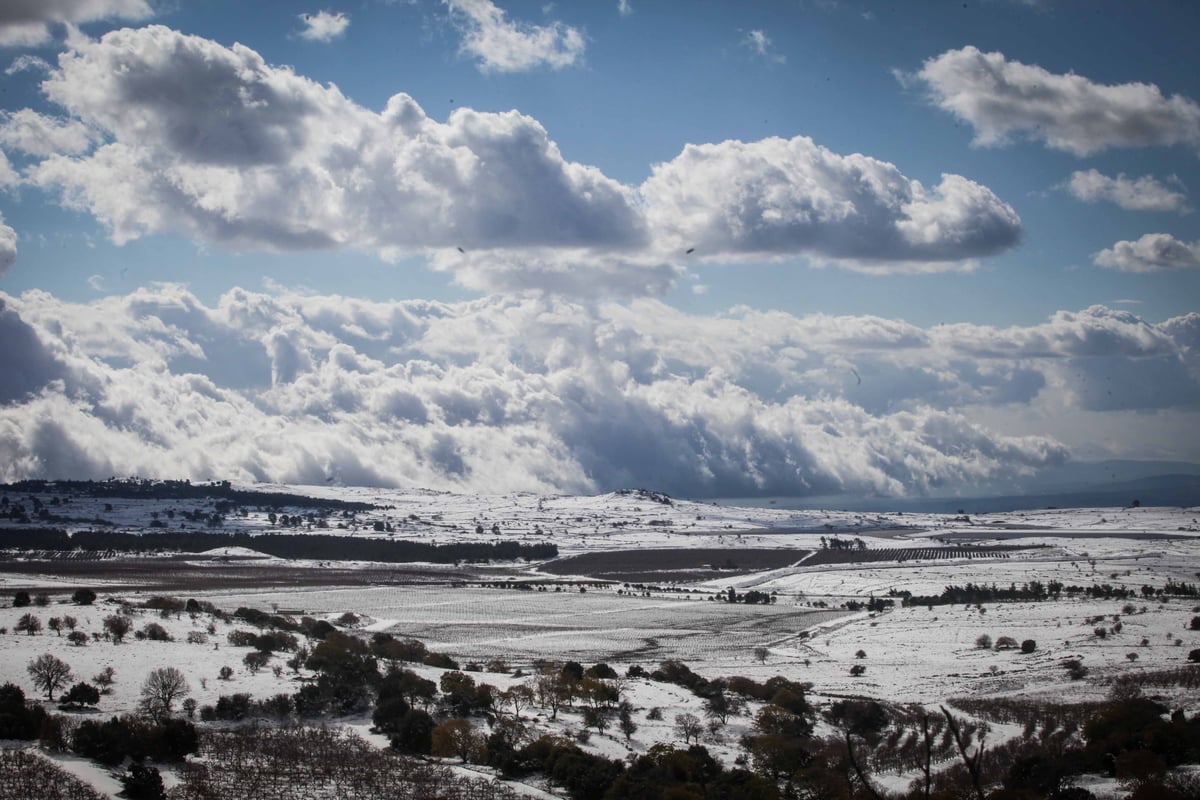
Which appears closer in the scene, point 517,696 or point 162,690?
point 162,690

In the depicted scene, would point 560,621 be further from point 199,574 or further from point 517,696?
point 199,574

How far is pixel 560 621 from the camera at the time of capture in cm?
10725

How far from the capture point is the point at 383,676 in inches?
2343

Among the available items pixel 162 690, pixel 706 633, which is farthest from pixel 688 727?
pixel 706 633

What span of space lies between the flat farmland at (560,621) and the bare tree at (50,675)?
31686 millimetres

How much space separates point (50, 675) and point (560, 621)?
6045cm

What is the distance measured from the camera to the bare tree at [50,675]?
172 ft

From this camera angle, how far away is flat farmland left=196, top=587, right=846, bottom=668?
85625 mm

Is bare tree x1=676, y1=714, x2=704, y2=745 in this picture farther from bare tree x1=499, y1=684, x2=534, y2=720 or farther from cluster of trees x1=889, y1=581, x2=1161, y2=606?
cluster of trees x1=889, y1=581, x2=1161, y2=606

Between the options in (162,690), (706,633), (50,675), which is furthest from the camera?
(706,633)

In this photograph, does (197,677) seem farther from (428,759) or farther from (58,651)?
(428,759)

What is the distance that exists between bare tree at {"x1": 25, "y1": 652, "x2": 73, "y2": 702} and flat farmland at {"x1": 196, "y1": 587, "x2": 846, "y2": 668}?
3169 centimetres

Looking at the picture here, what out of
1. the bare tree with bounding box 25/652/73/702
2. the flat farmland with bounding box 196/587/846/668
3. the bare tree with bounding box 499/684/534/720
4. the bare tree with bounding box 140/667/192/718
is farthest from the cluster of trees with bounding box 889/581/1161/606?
the bare tree with bounding box 25/652/73/702

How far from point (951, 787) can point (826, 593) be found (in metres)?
104
